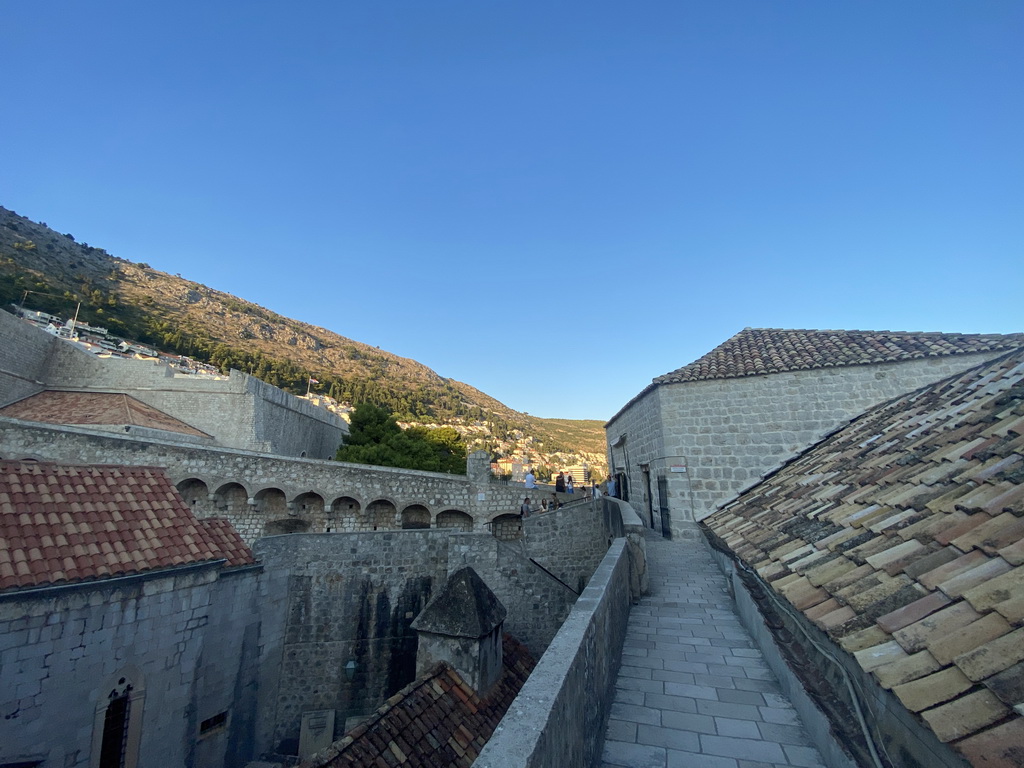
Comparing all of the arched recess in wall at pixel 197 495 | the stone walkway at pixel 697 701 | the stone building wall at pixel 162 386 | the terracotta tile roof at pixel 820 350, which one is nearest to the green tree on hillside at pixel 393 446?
the stone building wall at pixel 162 386

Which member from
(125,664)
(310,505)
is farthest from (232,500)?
(125,664)

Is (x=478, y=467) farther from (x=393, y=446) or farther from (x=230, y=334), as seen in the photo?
(x=230, y=334)

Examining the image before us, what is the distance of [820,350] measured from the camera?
35.8ft

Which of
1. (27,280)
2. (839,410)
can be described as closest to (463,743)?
(839,410)

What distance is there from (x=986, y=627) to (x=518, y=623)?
1059 centimetres

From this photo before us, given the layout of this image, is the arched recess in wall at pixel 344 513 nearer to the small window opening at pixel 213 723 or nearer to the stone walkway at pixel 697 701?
the small window opening at pixel 213 723

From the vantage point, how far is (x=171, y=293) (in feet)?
246

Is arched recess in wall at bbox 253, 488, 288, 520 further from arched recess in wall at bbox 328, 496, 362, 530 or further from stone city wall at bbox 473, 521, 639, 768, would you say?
stone city wall at bbox 473, 521, 639, 768

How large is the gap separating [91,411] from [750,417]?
81.9ft

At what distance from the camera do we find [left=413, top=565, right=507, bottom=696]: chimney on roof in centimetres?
777

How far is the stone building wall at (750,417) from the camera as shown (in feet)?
32.4

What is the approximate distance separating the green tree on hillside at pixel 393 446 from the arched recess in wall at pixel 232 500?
5533mm

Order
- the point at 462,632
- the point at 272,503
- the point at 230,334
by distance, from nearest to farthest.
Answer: the point at 462,632 < the point at 272,503 < the point at 230,334

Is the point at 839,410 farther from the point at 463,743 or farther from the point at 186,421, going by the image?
the point at 186,421
